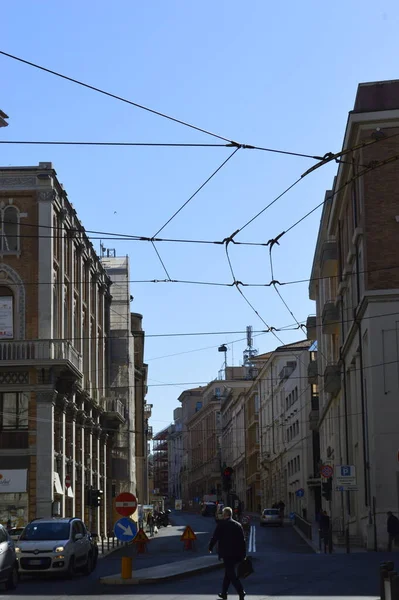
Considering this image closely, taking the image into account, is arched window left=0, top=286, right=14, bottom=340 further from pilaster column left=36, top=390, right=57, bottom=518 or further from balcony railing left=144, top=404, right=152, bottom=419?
balcony railing left=144, top=404, right=152, bottom=419

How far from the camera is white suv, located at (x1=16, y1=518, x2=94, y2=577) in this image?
2552 cm

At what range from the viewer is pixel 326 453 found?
6203 centimetres

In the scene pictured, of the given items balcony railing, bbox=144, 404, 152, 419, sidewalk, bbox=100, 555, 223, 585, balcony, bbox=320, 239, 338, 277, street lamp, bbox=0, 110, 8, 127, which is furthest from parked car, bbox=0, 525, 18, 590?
balcony railing, bbox=144, 404, 152, 419

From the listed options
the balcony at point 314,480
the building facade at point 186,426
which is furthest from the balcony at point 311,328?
the building facade at point 186,426

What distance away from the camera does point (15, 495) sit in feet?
143

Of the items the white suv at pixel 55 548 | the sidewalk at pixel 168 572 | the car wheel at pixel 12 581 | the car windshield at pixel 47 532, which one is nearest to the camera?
the car wheel at pixel 12 581

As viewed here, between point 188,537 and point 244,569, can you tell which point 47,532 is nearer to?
point 244,569

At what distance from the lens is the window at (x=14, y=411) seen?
1736 inches

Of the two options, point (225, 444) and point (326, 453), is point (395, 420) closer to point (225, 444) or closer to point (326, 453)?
point (326, 453)

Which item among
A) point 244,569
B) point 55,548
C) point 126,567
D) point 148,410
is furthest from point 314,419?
point 244,569

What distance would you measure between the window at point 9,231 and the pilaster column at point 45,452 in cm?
641

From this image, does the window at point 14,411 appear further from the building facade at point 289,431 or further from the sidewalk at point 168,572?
the building facade at point 289,431

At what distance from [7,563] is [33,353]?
76.0 feet

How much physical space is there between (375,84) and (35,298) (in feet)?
54.2
